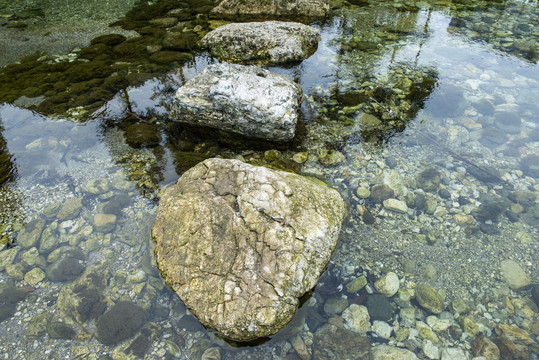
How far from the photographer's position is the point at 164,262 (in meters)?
3.87

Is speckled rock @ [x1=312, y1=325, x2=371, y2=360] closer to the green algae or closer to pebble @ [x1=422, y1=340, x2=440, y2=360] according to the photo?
pebble @ [x1=422, y1=340, x2=440, y2=360]

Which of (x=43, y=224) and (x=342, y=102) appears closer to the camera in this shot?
(x=43, y=224)

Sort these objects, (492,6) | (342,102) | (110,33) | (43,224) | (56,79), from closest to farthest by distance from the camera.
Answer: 1. (43,224)
2. (342,102)
3. (56,79)
4. (110,33)
5. (492,6)

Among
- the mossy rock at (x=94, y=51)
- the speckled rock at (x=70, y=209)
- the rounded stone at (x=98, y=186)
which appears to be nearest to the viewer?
the speckled rock at (x=70, y=209)

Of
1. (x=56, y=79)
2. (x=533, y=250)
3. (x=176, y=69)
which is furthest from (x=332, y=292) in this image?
(x=56, y=79)

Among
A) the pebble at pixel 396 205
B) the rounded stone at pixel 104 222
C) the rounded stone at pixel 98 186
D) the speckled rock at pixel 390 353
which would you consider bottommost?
the speckled rock at pixel 390 353

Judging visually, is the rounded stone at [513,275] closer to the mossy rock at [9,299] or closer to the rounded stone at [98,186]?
the rounded stone at [98,186]

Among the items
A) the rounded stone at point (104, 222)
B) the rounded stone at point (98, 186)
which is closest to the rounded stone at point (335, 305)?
the rounded stone at point (104, 222)

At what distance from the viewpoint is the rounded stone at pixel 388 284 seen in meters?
3.89

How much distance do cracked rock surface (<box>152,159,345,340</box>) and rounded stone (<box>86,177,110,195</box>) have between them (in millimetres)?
1625

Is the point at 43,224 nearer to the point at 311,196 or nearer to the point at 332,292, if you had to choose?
the point at 311,196

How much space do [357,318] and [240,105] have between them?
12.4 ft

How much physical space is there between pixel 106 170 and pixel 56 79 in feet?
12.7

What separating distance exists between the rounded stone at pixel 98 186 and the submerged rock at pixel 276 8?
760 centimetres
